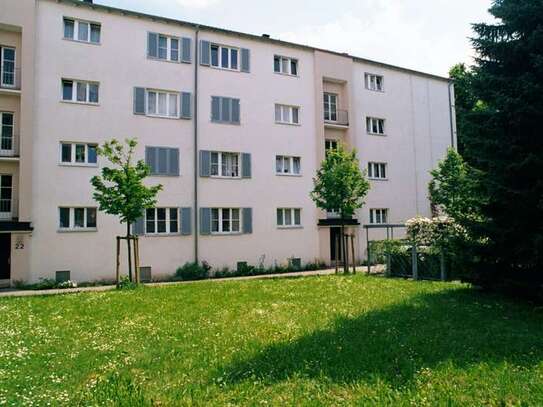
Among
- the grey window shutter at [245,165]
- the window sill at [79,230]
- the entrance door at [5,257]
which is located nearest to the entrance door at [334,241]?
the grey window shutter at [245,165]

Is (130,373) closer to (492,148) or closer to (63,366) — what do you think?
(63,366)

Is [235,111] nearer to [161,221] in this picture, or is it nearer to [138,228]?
[161,221]

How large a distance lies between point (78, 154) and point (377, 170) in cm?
1917

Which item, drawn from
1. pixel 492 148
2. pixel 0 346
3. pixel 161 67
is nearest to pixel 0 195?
pixel 161 67

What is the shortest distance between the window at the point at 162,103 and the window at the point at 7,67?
6392 millimetres

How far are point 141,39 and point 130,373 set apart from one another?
67.6 ft

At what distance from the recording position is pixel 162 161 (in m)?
22.3

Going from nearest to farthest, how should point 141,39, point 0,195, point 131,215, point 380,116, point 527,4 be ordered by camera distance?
1. point 527,4
2. point 131,215
3. point 0,195
4. point 141,39
5. point 380,116

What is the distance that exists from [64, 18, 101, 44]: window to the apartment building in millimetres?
65

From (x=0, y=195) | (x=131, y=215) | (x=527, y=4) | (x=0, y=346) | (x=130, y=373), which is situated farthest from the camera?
(x=0, y=195)

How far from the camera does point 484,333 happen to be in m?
7.40

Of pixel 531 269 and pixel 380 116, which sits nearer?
pixel 531 269

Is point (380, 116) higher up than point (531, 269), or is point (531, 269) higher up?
point (380, 116)

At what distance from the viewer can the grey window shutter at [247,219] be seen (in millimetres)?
23873
